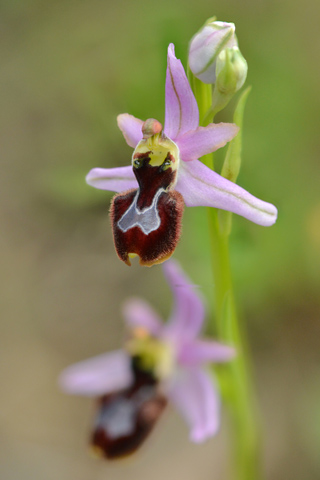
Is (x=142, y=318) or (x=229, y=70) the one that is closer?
(x=229, y=70)

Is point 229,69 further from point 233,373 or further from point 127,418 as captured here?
point 127,418

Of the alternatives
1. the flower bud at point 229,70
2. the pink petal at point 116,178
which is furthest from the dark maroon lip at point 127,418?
the flower bud at point 229,70

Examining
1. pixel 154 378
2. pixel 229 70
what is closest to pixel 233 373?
pixel 154 378

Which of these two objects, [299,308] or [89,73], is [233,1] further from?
[299,308]

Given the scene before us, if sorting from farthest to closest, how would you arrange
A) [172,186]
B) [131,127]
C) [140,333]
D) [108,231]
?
[108,231] < [140,333] < [131,127] < [172,186]

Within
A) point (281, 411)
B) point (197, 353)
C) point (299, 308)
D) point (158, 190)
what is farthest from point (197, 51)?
point (281, 411)

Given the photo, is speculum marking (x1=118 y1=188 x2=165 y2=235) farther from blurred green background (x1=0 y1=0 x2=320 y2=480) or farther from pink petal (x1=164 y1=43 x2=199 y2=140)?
blurred green background (x1=0 y1=0 x2=320 y2=480)
